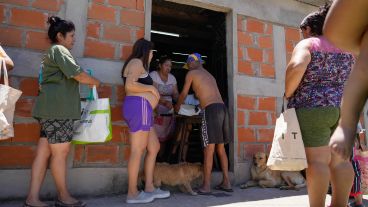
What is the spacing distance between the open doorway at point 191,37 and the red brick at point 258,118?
446mm

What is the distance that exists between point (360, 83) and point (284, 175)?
3.93m

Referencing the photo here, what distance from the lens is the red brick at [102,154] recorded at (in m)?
3.75

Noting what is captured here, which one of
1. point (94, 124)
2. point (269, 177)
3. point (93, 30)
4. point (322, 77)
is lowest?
point (269, 177)

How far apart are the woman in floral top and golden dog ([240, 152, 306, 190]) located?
218cm

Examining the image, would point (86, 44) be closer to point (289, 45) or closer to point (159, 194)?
point (159, 194)

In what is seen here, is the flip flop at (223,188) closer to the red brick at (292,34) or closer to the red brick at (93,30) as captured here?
the red brick at (93,30)

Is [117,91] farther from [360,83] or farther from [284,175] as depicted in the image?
[360,83]

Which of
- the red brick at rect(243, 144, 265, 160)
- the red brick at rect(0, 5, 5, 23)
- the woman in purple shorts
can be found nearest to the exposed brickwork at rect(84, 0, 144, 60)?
the woman in purple shorts

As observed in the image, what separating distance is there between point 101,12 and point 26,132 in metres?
1.67

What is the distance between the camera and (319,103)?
97.0 inches

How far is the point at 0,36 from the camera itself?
347 centimetres

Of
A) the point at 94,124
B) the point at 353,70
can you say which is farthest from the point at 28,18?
the point at 353,70

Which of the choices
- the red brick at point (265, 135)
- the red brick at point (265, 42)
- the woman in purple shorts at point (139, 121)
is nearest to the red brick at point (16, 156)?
the woman in purple shorts at point (139, 121)

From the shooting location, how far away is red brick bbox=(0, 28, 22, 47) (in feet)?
11.4
